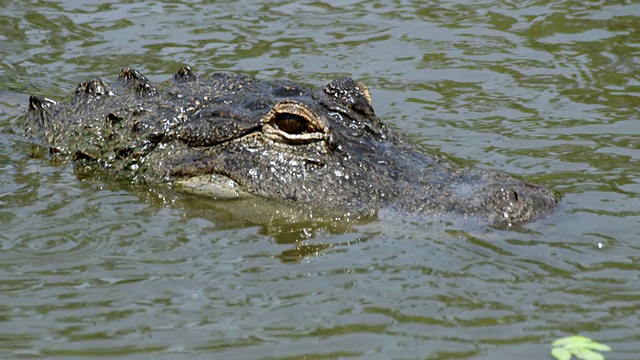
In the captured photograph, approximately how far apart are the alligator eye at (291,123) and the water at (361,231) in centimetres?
74

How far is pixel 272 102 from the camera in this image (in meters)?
9.22

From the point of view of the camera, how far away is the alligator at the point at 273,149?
27.0 ft

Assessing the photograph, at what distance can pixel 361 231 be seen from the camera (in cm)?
795

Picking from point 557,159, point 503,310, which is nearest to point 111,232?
point 503,310

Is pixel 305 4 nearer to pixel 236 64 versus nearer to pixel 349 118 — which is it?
pixel 236 64

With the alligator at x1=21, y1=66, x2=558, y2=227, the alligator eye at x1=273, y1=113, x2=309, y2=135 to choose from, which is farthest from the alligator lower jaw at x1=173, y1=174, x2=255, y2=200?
the alligator eye at x1=273, y1=113, x2=309, y2=135

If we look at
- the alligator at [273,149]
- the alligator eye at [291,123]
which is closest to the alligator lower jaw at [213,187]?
the alligator at [273,149]

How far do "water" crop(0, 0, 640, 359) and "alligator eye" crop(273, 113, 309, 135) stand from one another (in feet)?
2.44

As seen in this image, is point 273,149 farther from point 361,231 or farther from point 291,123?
→ point 361,231

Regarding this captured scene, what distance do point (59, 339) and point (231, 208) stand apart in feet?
8.82

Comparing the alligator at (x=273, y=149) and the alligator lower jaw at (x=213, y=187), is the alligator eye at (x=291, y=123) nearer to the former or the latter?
the alligator at (x=273, y=149)

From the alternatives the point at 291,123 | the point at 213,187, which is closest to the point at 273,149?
the point at 291,123

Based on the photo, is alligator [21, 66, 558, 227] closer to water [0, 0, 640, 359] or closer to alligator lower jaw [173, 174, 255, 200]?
alligator lower jaw [173, 174, 255, 200]

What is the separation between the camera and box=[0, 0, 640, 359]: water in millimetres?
A: 6297
